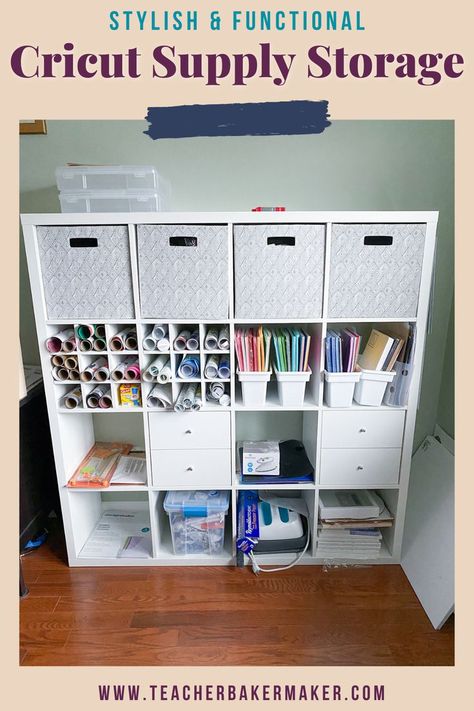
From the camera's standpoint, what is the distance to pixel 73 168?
55.3 inches

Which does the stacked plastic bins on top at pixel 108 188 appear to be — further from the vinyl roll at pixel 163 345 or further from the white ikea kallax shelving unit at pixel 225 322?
the vinyl roll at pixel 163 345

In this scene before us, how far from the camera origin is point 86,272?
1391mm

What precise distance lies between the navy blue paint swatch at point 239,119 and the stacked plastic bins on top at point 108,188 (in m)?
0.29

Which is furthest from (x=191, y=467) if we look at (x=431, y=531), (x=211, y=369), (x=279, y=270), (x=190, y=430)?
(x=431, y=531)

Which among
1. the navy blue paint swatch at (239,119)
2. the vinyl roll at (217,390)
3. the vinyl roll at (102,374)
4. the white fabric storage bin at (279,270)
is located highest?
the navy blue paint swatch at (239,119)

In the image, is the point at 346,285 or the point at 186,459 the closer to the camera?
the point at 346,285

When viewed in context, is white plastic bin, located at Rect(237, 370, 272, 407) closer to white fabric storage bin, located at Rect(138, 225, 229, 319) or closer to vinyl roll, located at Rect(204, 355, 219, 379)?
vinyl roll, located at Rect(204, 355, 219, 379)

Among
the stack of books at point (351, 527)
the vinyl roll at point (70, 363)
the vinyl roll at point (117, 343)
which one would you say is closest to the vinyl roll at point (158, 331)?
the vinyl roll at point (117, 343)

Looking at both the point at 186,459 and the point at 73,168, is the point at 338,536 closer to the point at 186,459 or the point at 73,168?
the point at 186,459

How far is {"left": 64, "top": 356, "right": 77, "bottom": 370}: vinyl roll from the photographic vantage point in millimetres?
1455

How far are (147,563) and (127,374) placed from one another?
2.87 ft

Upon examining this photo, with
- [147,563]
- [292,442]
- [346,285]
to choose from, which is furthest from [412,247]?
[147,563]

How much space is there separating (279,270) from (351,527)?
3.77ft

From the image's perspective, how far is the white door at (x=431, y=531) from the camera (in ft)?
4.64
